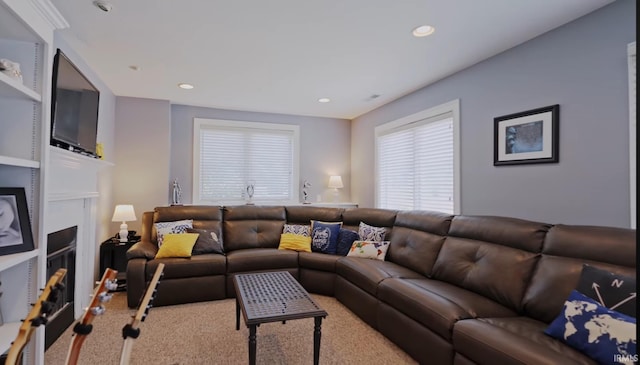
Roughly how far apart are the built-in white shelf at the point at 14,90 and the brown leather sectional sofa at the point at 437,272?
2.10 metres

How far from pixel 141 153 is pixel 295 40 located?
2983 mm

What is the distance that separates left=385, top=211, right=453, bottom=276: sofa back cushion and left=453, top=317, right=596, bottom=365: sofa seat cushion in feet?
3.36

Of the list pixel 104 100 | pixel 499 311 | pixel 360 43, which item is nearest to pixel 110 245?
pixel 104 100

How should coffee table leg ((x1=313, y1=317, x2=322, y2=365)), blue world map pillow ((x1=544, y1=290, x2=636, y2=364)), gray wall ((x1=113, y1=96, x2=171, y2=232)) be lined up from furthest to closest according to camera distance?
gray wall ((x1=113, y1=96, x2=171, y2=232))
coffee table leg ((x1=313, y1=317, x2=322, y2=365))
blue world map pillow ((x1=544, y1=290, x2=636, y2=364))

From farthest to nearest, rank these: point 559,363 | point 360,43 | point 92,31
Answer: point 360,43 → point 92,31 → point 559,363

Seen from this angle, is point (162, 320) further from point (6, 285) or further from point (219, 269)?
point (6, 285)

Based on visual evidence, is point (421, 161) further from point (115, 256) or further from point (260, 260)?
point (115, 256)

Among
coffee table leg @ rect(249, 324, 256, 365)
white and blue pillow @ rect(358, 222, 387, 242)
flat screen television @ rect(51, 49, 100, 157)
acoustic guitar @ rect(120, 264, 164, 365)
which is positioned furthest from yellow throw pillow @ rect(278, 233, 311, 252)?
acoustic guitar @ rect(120, 264, 164, 365)

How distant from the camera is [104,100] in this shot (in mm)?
3904

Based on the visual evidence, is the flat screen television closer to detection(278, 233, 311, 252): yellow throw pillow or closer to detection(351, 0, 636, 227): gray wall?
detection(278, 233, 311, 252): yellow throw pillow

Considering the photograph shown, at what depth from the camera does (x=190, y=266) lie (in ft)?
11.2

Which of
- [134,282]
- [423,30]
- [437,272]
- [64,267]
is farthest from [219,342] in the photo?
[423,30]

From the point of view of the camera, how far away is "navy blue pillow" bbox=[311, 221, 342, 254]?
3994 millimetres

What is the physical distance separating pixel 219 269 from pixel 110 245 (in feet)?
4.61
